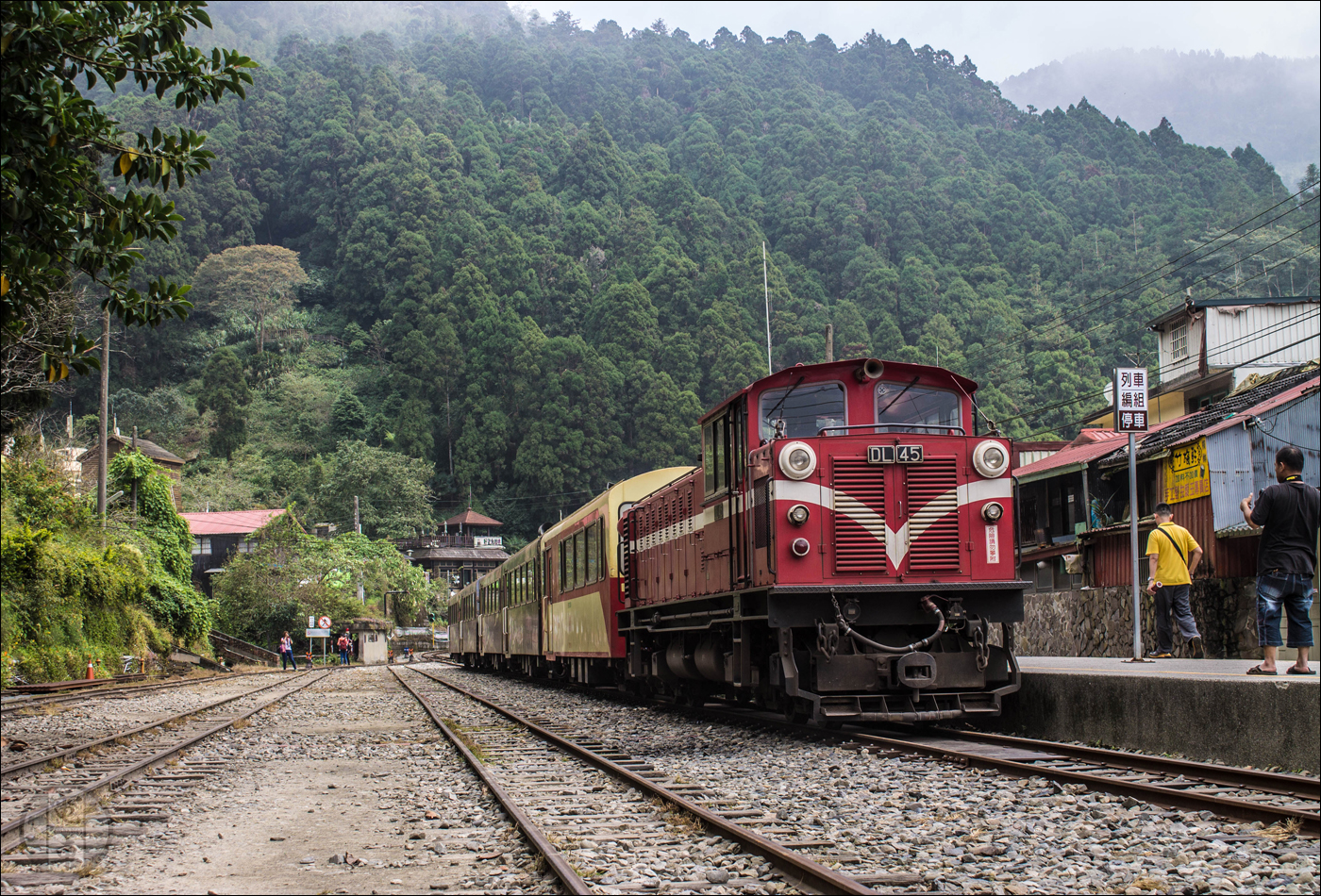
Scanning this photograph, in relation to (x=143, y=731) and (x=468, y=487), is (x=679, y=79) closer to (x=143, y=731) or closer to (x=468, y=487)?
(x=468, y=487)

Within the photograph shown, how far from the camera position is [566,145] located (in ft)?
374

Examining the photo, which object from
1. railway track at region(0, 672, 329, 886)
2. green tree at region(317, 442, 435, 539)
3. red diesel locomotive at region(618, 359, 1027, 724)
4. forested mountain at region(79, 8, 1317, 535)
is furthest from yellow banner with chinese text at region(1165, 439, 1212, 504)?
green tree at region(317, 442, 435, 539)

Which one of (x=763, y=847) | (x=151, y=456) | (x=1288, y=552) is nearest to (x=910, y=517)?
(x=1288, y=552)

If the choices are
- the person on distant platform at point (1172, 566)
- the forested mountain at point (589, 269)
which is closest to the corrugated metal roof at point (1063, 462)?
the person on distant platform at point (1172, 566)

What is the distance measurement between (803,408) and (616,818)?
15.4ft

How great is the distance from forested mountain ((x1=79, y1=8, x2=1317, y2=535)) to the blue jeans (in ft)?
166

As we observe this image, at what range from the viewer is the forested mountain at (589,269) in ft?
247

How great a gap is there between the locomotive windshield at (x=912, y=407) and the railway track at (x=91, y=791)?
680 cm

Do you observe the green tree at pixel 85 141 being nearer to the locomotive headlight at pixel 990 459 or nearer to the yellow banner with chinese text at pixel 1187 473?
the locomotive headlight at pixel 990 459

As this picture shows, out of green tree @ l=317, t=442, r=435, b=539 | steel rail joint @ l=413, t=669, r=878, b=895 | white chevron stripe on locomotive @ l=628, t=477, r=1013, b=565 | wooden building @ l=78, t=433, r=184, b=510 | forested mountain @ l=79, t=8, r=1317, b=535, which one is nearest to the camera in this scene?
steel rail joint @ l=413, t=669, r=878, b=895

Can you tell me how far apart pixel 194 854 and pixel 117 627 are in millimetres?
28522

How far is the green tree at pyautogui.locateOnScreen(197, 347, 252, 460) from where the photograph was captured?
90.4 m

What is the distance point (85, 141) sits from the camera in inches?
314

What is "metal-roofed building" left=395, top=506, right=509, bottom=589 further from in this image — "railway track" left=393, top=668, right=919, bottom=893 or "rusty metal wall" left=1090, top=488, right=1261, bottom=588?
"railway track" left=393, top=668, right=919, bottom=893
